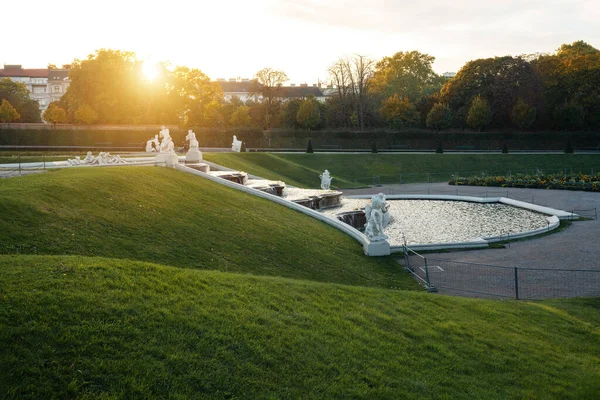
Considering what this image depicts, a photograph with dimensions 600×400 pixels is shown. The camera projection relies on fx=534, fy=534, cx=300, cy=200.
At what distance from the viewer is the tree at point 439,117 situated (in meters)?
68.8

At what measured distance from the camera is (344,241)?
770 inches

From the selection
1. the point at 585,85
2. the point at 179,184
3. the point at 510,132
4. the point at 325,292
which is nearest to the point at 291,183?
the point at 179,184

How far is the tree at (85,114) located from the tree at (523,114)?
166ft

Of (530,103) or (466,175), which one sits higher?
(530,103)

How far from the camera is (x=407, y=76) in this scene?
298 ft

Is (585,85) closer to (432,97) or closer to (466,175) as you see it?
(432,97)

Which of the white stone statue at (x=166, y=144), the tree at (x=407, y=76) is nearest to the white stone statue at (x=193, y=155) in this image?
the white stone statue at (x=166, y=144)

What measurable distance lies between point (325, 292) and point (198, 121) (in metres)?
62.7

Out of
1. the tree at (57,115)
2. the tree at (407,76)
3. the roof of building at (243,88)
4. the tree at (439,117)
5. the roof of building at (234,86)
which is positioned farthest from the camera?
the roof of building at (234,86)

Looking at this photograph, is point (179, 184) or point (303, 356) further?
point (179, 184)

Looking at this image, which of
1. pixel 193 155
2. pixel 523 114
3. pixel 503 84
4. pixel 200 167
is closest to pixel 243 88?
pixel 503 84

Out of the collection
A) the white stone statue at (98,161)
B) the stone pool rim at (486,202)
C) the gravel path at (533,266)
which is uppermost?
the white stone statue at (98,161)

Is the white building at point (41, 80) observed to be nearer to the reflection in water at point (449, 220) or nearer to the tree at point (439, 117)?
the tree at point (439, 117)

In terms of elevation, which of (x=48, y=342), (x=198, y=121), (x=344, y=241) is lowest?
(x=344, y=241)
